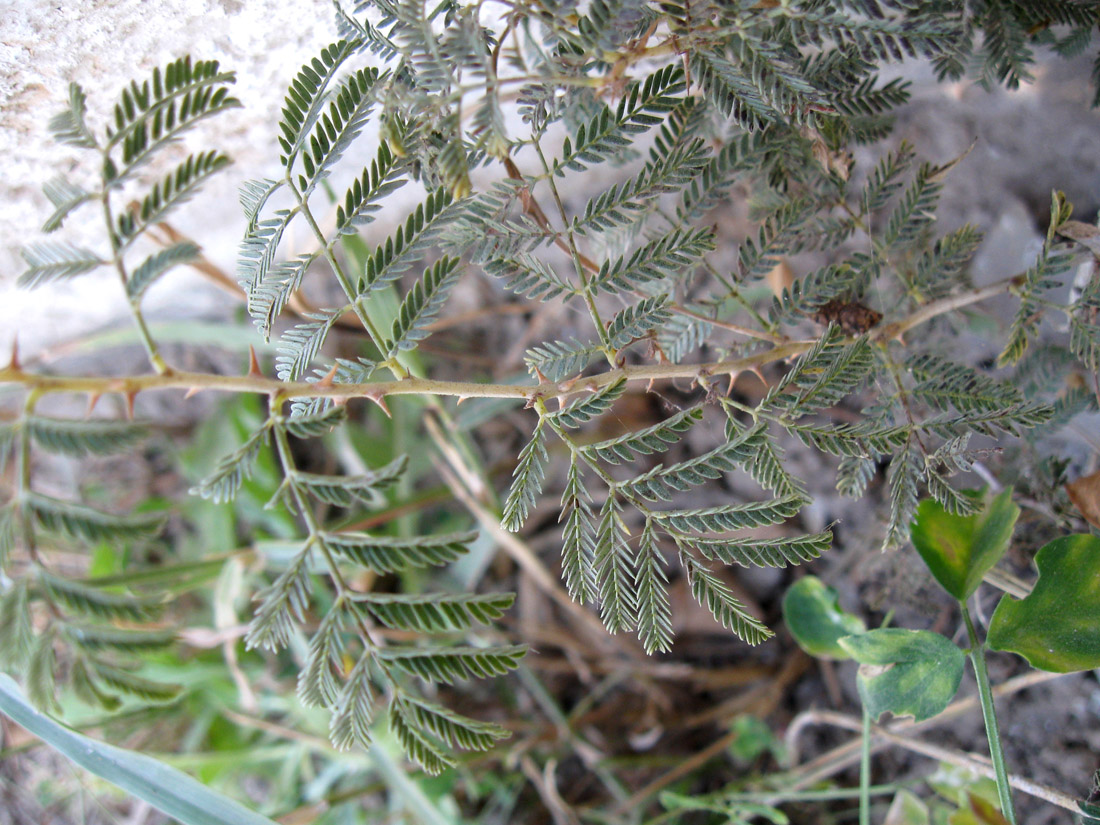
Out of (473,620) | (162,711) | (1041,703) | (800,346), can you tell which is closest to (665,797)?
(1041,703)

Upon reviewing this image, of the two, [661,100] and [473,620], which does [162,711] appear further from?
[661,100]

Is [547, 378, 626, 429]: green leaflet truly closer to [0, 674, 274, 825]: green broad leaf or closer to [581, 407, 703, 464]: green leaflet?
[581, 407, 703, 464]: green leaflet

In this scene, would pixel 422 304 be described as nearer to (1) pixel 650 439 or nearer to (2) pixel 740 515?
(1) pixel 650 439

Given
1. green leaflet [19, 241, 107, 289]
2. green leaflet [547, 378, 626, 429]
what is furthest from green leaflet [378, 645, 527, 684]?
green leaflet [19, 241, 107, 289]

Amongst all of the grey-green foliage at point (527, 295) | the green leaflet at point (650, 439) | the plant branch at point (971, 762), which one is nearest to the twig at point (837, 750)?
the plant branch at point (971, 762)

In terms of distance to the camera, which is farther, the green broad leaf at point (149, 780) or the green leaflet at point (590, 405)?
the green broad leaf at point (149, 780)

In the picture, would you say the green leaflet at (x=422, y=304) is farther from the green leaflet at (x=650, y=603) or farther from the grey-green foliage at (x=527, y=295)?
the green leaflet at (x=650, y=603)
